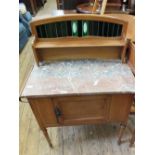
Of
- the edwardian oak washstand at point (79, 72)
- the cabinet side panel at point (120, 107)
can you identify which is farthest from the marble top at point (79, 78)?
the cabinet side panel at point (120, 107)

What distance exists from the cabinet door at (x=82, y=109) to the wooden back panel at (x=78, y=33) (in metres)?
0.35

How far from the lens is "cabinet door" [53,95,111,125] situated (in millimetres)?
999

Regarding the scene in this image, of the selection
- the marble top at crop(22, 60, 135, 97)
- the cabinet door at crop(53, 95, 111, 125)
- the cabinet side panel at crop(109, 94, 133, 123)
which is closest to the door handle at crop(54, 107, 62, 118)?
the cabinet door at crop(53, 95, 111, 125)

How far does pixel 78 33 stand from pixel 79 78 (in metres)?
0.30

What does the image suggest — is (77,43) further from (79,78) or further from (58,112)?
(58,112)

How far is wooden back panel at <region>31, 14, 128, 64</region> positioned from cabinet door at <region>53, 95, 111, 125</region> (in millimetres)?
347

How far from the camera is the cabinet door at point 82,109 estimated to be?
1.00 metres

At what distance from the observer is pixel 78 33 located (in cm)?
104

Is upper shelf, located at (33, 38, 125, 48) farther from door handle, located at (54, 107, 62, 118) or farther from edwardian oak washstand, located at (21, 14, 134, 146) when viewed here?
door handle, located at (54, 107, 62, 118)

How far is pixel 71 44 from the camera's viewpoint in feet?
3.37

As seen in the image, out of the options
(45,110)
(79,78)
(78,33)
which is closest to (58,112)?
(45,110)

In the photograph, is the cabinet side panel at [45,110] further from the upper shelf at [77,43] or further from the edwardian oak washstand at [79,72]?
the upper shelf at [77,43]

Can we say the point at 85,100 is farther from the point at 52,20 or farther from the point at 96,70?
the point at 52,20
